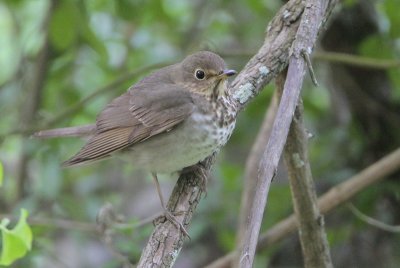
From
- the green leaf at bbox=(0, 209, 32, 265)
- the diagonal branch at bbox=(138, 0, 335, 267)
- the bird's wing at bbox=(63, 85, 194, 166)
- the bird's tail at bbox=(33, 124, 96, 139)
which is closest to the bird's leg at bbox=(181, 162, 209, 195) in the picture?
the diagonal branch at bbox=(138, 0, 335, 267)

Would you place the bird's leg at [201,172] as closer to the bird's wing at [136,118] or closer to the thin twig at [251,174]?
the bird's wing at [136,118]

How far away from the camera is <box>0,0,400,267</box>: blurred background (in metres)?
4.62

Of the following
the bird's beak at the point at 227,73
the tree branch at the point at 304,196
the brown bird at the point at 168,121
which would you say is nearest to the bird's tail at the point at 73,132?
the brown bird at the point at 168,121

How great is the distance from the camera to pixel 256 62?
131 inches

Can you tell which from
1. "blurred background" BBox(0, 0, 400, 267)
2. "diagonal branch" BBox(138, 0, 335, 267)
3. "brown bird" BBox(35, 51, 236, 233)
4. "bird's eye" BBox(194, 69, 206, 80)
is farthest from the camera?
"blurred background" BBox(0, 0, 400, 267)

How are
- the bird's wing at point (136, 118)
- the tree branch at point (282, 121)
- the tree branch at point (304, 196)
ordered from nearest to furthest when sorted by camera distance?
the tree branch at point (282, 121)
the tree branch at point (304, 196)
the bird's wing at point (136, 118)

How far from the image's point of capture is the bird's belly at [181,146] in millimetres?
3543

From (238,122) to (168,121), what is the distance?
1.42m

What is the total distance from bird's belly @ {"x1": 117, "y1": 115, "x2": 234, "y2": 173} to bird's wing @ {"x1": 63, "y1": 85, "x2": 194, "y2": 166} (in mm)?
41

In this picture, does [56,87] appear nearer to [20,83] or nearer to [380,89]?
[20,83]

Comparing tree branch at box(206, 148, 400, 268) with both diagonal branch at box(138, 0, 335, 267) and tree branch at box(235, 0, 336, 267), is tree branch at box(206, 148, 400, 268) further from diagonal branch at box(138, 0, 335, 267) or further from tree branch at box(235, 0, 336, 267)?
tree branch at box(235, 0, 336, 267)

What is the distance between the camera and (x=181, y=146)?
3639 millimetres

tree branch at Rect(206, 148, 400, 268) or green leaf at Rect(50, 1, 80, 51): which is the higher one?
green leaf at Rect(50, 1, 80, 51)

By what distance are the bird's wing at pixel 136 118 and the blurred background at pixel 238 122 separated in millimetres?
573
